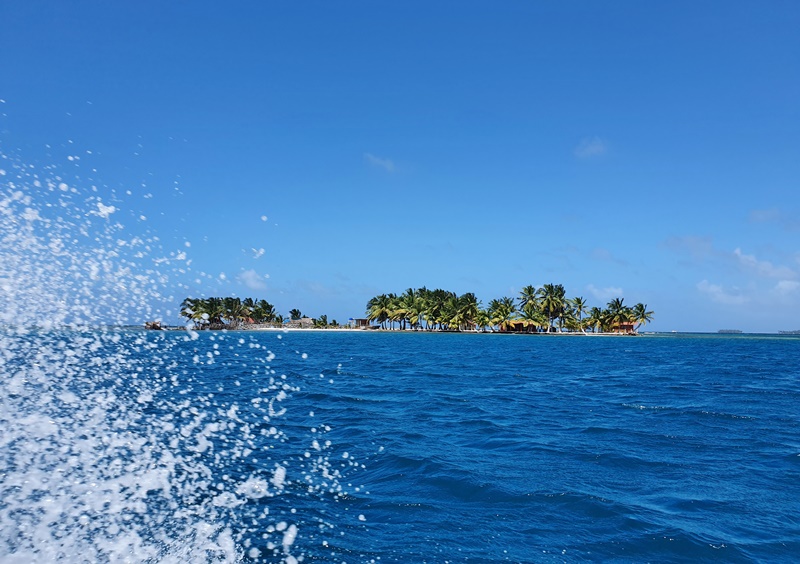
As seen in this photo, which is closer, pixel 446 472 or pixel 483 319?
pixel 446 472

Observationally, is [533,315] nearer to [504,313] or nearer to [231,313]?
[504,313]

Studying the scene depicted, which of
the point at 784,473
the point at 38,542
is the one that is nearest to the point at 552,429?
the point at 784,473

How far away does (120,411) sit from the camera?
Result: 17.0m

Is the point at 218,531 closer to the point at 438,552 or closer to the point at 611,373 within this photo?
the point at 438,552

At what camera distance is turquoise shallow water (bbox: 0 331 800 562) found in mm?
7641

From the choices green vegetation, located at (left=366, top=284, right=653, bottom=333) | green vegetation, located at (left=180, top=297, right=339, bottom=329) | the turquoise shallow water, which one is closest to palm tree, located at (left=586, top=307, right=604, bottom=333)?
green vegetation, located at (left=366, top=284, right=653, bottom=333)

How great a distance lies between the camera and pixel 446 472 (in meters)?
11.1

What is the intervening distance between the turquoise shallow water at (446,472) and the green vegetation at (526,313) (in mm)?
136406

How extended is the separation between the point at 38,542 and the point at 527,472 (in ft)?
30.8

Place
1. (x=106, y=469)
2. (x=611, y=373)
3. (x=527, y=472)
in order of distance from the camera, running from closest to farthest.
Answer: (x=106, y=469), (x=527, y=472), (x=611, y=373)

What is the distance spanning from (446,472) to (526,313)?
154 metres

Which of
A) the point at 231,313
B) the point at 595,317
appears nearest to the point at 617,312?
the point at 595,317

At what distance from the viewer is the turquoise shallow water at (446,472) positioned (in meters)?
7.64

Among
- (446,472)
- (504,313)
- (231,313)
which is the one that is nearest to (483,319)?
(504,313)
